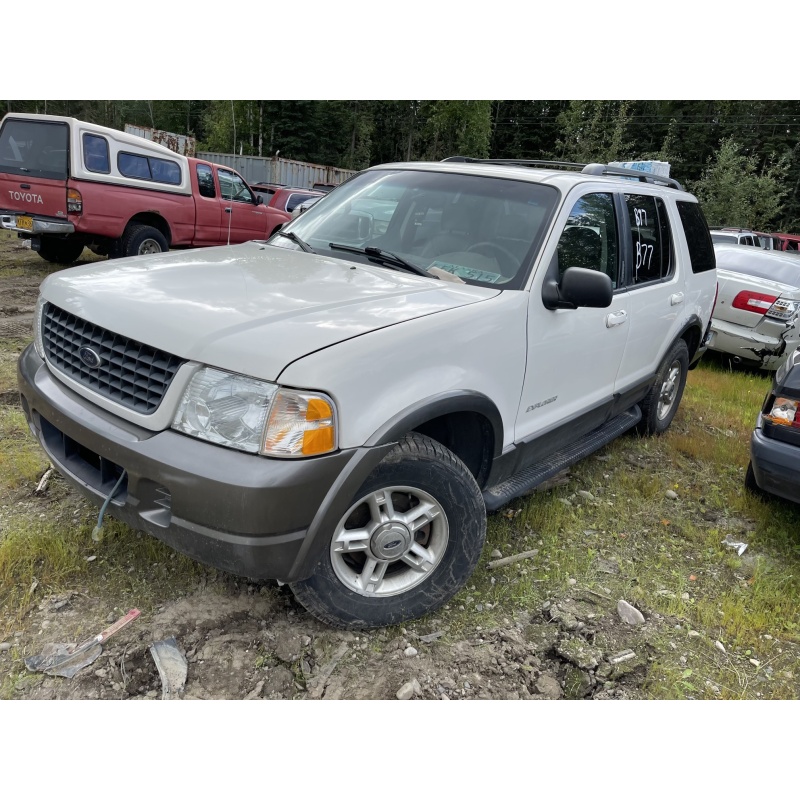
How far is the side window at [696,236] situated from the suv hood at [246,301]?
2602 millimetres

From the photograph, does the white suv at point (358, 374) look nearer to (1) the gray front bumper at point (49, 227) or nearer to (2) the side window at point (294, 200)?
(1) the gray front bumper at point (49, 227)

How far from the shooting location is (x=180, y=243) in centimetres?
980

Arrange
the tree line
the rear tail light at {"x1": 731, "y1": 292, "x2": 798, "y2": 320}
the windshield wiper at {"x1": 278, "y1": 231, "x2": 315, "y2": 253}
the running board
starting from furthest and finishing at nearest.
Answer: the tree line
the rear tail light at {"x1": 731, "y1": 292, "x2": 798, "y2": 320}
the windshield wiper at {"x1": 278, "y1": 231, "x2": 315, "y2": 253}
the running board

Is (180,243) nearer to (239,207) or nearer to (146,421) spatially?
(239,207)

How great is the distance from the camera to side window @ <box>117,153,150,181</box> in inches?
348

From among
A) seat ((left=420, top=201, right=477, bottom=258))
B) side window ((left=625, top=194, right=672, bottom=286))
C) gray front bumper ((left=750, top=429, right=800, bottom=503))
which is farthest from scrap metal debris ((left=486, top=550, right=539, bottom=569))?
side window ((left=625, top=194, right=672, bottom=286))

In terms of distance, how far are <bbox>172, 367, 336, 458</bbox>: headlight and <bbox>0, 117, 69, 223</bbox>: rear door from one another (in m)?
7.62

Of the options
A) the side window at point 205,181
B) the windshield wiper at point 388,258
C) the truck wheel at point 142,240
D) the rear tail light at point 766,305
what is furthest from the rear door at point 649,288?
the side window at point 205,181

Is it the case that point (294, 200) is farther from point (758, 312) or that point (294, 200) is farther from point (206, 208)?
point (758, 312)

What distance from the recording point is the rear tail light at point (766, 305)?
7012 millimetres

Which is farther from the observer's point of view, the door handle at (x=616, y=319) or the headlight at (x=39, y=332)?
the door handle at (x=616, y=319)

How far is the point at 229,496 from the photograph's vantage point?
1.93m

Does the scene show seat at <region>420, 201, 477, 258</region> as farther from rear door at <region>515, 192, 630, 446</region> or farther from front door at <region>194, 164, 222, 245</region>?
front door at <region>194, 164, 222, 245</region>

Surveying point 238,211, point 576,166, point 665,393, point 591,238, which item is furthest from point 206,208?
point 591,238
